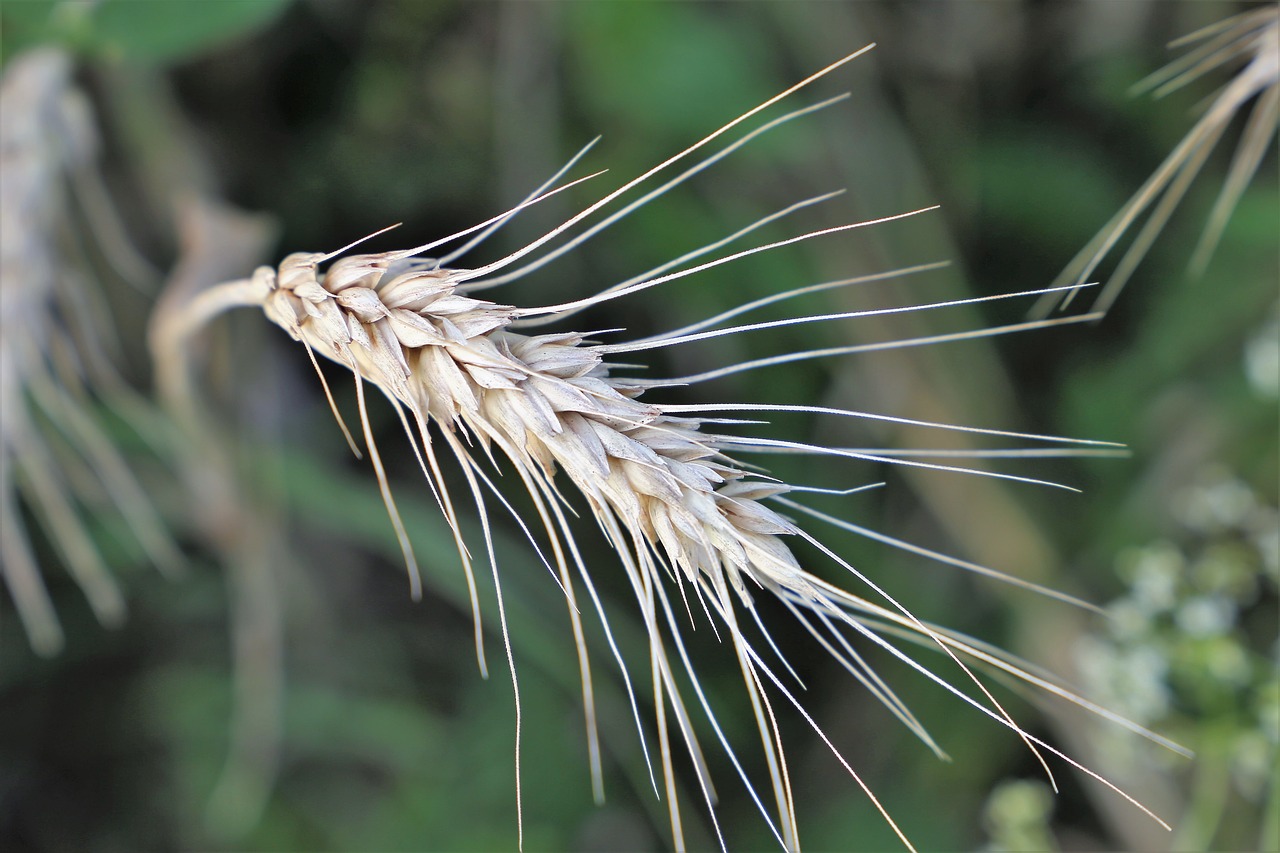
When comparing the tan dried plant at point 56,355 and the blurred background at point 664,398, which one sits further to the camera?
Answer: the blurred background at point 664,398

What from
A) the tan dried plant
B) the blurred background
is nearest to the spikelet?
the blurred background

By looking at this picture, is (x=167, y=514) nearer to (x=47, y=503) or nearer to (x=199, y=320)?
(x=47, y=503)

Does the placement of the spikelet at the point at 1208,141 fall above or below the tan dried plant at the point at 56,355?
below

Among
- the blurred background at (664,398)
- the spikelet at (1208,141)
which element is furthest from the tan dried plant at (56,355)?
the spikelet at (1208,141)

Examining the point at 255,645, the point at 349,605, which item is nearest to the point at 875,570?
the point at 349,605

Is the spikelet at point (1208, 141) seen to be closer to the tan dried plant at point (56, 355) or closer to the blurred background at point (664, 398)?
the blurred background at point (664, 398)

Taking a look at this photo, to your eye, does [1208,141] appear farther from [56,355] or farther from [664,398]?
[56,355]

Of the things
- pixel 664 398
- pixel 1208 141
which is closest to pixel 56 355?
pixel 664 398
